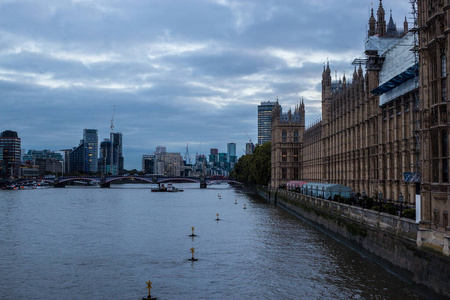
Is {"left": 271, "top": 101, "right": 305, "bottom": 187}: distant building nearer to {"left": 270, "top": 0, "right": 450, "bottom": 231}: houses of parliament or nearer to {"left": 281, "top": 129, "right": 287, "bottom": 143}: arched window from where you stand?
{"left": 281, "top": 129, "right": 287, "bottom": 143}: arched window

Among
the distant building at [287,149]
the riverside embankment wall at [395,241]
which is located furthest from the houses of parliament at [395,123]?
the distant building at [287,149]

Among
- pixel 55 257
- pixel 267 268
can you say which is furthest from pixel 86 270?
pixel 267 268

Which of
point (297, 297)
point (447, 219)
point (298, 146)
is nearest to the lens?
point (447, 219)

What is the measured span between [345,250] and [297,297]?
1571cm

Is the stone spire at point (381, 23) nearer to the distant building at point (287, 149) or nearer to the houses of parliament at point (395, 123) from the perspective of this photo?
the houses of parliament at point (395, 123)

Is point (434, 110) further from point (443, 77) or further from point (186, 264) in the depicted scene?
point (186, 264)

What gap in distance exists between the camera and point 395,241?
104 ft

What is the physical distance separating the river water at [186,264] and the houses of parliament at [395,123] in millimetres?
8024

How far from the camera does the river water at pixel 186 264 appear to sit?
31047 millimetres

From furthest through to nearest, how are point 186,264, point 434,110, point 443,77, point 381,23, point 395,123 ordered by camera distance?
1. point 381,23
2. point 395,123
3. point 186,264
4. point 434,110
5. point 443,77

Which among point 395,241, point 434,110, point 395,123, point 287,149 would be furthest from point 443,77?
point 287,149

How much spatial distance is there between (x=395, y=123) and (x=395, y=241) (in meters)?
27.3

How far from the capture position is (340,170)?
86.8 metres

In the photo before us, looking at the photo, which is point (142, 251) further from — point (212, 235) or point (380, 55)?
point (380, 55)
